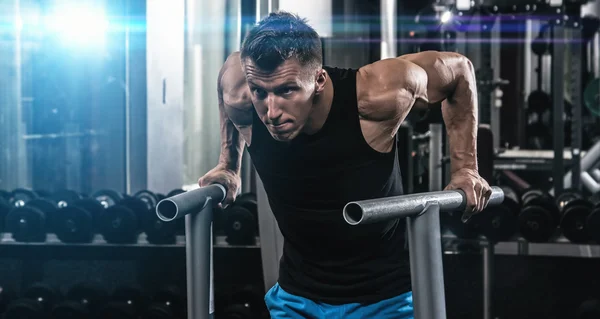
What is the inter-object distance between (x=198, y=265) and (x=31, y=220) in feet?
7.07

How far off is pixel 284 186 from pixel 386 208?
57cm

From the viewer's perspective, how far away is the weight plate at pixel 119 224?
10.7 ft

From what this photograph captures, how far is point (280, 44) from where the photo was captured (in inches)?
57.3

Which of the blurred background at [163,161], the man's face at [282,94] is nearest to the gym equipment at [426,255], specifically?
the man's face at [282,94]

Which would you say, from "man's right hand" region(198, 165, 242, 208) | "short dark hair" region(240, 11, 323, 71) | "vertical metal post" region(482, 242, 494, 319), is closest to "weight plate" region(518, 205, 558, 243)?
"vertical metal post" region(482, 242, 494, 319)

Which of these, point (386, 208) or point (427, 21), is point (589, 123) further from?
point (386, 208)

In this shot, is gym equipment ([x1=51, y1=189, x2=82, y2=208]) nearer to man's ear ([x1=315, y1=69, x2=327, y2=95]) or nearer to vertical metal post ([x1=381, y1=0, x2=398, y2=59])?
vertical metal post ([x1=381, y1=0, x2=398, y2=59])

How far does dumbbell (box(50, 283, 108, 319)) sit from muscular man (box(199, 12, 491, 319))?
1.68 meters

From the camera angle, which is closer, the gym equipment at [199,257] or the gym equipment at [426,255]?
the gym equipment at [426,255]

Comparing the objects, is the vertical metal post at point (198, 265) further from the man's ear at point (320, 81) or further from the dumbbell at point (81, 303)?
the dumbbell at point (81, 303)

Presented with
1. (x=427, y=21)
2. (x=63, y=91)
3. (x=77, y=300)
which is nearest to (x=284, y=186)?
(x=77, y=300)

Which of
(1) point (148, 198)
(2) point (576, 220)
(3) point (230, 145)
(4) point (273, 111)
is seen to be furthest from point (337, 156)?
(1) point (148, 198)

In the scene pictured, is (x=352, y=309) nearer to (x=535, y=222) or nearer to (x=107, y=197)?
(x=535, y=222)

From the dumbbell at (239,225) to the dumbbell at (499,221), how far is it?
3.18ft
